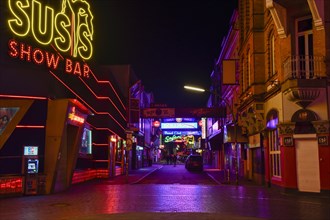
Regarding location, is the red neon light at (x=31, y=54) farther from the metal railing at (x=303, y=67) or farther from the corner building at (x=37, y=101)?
the metal railing at (x=303, y=67)

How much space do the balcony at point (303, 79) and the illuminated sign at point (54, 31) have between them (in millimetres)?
11252

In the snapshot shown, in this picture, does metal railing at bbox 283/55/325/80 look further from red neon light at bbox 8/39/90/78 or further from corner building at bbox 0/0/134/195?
red neon light at bbox 8/39/90/78

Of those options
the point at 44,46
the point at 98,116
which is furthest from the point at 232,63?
the point at 44,46

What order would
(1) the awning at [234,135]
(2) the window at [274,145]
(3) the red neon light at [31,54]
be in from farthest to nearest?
(1) the awning at [234,135] < (2) the window at [274,145] < (3) the red neon light at [31,54]

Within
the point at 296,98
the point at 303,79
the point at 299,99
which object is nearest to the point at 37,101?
the point at 296,98

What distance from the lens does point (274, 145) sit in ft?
76.1

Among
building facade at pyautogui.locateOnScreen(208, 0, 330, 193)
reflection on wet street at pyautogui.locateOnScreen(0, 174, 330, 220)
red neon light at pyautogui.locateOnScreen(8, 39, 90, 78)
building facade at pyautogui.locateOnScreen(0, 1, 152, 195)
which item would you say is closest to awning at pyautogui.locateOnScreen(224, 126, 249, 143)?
building facade at pyautogui.locateOnScreen(208, 0, 330, 193)

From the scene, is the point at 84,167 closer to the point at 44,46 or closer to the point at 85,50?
the point at 85,50

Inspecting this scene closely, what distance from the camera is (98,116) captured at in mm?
32031

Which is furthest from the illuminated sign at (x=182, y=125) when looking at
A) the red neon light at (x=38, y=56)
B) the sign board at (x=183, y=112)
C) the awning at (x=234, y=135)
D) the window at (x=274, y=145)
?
the red neon light at (x=38, y=56)

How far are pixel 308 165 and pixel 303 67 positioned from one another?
4.40 m

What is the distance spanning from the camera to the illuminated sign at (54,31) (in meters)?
19.8

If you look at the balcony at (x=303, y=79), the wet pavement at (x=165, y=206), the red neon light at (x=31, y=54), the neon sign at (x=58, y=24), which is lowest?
the wet pavement at (x=165, y=206)

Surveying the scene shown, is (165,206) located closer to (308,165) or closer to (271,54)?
(308,165)
